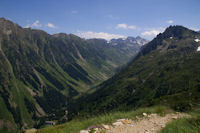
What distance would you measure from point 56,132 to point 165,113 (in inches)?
516

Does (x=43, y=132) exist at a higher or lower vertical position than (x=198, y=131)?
lower

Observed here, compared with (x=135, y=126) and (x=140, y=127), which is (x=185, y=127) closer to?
(x=140, y=127)

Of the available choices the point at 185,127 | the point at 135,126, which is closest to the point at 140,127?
the point at 135,126

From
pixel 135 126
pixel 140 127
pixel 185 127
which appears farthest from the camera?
pixel 135 126

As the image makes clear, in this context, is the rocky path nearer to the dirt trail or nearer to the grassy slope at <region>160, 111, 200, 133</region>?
the dirt trail

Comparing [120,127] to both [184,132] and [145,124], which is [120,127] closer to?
[145,124]

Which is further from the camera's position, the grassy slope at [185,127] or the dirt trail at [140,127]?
the dirt trail at [140,127]

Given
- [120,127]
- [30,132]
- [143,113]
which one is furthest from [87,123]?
[143,113]

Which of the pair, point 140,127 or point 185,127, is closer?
point 185,127

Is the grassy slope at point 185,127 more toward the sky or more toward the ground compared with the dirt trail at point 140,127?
more toward the sky

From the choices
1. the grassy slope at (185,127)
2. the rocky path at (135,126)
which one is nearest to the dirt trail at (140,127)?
the rocky path at (135,126)

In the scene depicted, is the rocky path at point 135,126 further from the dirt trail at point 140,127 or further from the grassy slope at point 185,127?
the grassy slope at point 185,127

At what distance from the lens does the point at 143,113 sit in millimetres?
17750

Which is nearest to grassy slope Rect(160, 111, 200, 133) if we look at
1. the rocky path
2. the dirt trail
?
the rocky path
